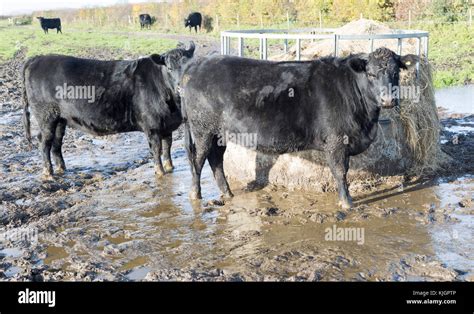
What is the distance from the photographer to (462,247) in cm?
514

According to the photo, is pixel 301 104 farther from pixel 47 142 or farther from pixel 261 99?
pixel 47 142

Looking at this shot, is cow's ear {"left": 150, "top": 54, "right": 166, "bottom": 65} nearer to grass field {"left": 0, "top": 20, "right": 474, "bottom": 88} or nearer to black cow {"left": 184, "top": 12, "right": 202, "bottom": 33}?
grass field {"left": 0, "top": 20, "right": 474, "bottom": 88}

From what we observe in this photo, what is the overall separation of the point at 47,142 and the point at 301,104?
13.2 ft

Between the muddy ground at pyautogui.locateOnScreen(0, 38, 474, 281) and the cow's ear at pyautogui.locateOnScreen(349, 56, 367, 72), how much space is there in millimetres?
1548

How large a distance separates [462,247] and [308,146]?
199 cm

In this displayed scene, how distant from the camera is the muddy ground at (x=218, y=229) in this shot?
474cm

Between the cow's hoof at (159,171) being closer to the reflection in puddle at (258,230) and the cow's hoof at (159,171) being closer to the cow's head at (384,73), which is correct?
the reflection in puddle at (258,230)

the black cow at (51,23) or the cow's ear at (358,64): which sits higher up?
the black cow at (51,23)

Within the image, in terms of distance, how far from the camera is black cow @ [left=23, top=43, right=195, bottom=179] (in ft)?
26.1

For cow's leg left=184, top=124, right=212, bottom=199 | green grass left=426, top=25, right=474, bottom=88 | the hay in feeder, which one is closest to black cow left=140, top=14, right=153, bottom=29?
green grass left=426, top=25, right=474, bottom=88

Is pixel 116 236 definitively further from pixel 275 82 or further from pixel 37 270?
pixel 275 82

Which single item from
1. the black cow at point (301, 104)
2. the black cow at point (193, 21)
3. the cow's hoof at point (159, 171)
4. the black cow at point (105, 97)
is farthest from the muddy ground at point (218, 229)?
the black cow at point (193, 21)

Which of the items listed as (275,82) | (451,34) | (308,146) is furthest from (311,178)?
(451,34)

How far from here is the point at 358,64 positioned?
610 cm
